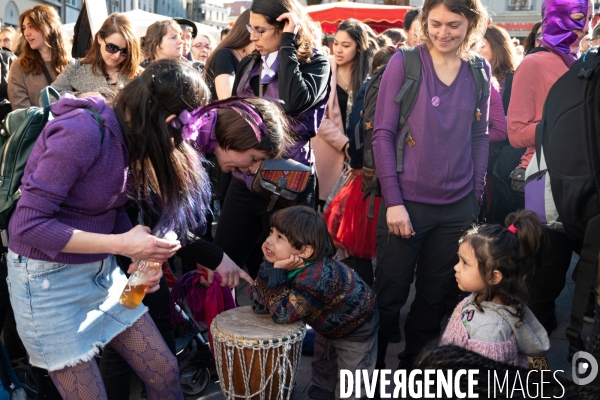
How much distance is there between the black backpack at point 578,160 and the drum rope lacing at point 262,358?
1195 mm

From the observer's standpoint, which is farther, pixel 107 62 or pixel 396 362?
pixel 107 62

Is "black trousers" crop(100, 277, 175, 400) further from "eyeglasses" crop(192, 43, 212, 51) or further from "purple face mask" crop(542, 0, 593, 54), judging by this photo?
"eyeglasses" crop(192, 43, 212, 51)

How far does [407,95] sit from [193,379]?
5.90ft

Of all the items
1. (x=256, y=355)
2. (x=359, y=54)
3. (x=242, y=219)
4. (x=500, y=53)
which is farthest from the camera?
(x=359, y=54)

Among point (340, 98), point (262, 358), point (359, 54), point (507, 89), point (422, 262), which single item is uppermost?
point (359, 54)

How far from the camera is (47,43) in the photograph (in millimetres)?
5250

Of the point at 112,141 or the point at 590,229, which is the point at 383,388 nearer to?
the point at 590,229

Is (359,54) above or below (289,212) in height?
above

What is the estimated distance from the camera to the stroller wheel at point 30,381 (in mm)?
3127

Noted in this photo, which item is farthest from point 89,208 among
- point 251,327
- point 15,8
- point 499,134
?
point 15,8

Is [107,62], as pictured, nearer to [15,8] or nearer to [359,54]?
[359,54]

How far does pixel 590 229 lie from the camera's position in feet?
8.94

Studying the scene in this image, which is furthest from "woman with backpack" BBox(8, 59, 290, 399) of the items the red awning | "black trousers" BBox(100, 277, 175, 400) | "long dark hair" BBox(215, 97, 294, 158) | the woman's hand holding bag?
the red awning

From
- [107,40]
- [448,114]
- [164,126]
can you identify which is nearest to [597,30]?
[448,114]
